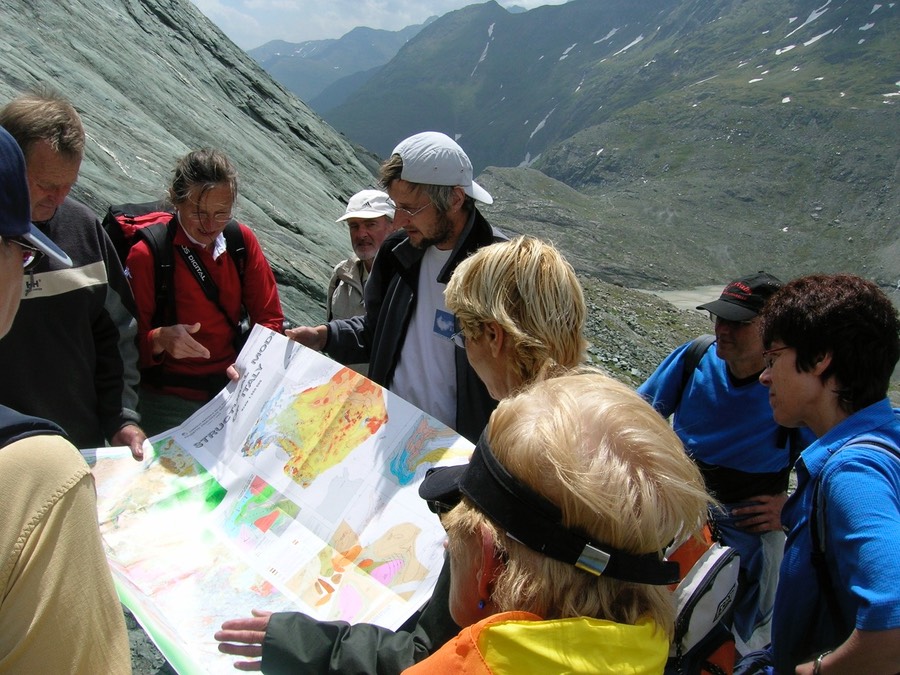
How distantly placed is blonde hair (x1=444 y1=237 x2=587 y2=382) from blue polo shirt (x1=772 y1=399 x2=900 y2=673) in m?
1.12

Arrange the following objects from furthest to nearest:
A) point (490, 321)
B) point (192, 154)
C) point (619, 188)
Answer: point (619, 188)
point (192, 154)
point (490, 321)

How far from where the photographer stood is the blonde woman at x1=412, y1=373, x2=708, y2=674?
146 centimetres

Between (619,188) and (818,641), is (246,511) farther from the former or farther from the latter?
(619,188)

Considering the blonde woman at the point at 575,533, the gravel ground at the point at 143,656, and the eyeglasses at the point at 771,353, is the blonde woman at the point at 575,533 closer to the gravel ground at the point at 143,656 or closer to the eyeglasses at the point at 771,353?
the eyeglasses at the point at 771,353

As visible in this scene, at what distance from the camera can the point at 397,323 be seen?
3678mm

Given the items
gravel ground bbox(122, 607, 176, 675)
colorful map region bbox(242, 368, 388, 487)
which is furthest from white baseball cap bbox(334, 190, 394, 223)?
gravel ground bbox(122, 607, 176, 675)

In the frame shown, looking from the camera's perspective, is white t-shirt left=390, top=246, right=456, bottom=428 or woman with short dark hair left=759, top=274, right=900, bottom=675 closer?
woman with short dark hair left=759, top=274, right=900, bottom=675

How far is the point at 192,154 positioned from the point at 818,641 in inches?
157

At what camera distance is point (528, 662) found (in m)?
1.43

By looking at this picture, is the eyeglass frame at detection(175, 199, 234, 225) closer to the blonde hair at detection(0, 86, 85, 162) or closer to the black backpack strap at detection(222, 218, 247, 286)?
the black backpack strap at detection(222, 218, 247, 286)

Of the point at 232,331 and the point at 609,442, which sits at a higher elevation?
the point at 609,442

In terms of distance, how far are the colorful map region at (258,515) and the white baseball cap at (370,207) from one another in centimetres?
266

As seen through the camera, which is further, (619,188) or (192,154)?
(619,188)

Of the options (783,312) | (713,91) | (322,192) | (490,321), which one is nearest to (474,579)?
(490,321)
